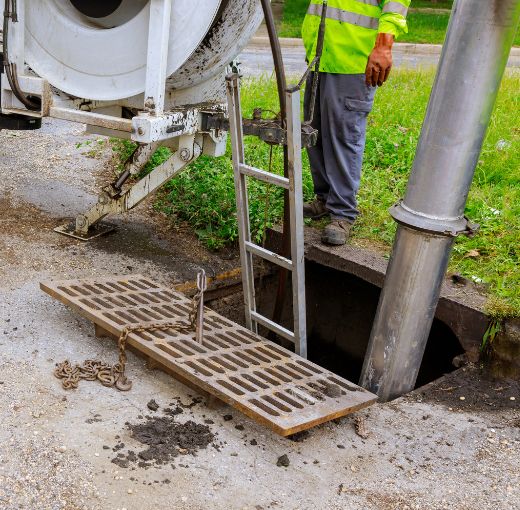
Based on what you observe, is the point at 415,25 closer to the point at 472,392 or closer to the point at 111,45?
the point at 111,45

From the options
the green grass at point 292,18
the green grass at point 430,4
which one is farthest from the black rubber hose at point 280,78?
the green grass at point 430,4

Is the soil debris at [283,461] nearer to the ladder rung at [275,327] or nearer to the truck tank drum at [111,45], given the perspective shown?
the ladder rung at [275,327]

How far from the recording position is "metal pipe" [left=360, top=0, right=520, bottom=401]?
110 inches

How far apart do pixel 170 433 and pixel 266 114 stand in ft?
12.5

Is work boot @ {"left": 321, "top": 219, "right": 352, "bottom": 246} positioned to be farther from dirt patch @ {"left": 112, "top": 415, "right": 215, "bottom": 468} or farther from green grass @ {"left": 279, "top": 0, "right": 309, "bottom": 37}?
green grass @ {"left": 279, "top": 0, "right": 309, "bottom": 37}

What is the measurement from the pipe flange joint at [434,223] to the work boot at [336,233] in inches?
39.8

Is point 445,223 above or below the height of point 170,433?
above

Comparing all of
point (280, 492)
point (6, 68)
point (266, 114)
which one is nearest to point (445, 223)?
point (280, 492)

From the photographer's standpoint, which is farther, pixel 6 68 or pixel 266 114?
pixel 266 114

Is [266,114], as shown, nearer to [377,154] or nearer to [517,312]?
[377,154]

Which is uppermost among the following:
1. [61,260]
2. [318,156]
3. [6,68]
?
[6,68]

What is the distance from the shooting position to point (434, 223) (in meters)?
3.01

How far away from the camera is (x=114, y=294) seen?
356 centimetres

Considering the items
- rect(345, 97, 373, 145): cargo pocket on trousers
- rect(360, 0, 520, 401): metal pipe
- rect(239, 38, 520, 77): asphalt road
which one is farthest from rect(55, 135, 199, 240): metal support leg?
rect(239, 38, 520, 77): asphalt road
